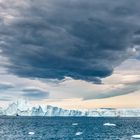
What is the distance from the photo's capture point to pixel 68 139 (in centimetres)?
10819

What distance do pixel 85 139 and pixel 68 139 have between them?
19.0ft

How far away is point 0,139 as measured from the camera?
354 feet

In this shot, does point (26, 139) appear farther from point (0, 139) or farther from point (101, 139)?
point (101, 139)

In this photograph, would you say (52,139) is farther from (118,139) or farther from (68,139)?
(118,139)

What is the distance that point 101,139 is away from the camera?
110750 mm

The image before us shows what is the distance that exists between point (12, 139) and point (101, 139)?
28.8 meters

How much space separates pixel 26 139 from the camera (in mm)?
108125

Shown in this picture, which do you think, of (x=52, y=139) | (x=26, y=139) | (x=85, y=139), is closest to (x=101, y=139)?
(x=85, y=139)

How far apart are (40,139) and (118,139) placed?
25.2m

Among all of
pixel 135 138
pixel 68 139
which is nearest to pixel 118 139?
pixel 135 138

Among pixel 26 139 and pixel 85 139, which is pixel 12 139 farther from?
pixel 85 139

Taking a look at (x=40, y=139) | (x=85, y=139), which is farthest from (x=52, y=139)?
(x=85, y=139)

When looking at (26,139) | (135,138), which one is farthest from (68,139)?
(135,138)

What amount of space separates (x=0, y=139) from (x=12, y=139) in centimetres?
381
